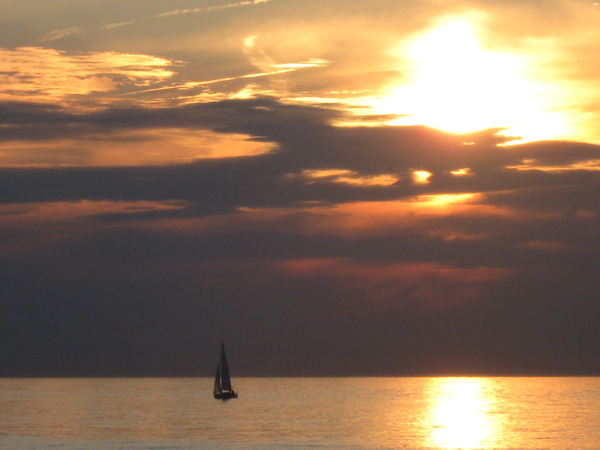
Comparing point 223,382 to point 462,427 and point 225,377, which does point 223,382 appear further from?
point 462,427

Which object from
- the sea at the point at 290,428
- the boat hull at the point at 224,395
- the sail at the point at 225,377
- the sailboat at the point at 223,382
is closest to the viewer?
the sea at the point at 290,428

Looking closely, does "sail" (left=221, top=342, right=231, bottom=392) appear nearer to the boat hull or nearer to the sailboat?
the sailboat

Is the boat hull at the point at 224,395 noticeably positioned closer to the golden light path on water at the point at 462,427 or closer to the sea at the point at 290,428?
the sea at the point at 290,428

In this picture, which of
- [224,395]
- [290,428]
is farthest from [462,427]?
[224,395]

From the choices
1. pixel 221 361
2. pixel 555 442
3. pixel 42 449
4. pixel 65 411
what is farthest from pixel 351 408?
pixel 42 449

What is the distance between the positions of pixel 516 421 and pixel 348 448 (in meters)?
59.5

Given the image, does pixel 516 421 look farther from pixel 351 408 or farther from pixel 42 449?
pixel 42 449

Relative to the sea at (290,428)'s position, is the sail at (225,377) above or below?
above

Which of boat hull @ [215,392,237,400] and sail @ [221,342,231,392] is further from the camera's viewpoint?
boat hull @ [215,392,237,400]

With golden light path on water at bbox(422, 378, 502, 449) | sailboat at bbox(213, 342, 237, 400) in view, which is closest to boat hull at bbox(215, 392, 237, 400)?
sailboat at bbox(213, 342, 237, 400)

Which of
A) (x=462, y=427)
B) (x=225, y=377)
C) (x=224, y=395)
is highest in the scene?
(x=225, y=377)

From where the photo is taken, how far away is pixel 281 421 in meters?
146

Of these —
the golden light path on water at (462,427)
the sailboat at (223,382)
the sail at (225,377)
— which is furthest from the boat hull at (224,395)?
the golden light path on water at (462,427)

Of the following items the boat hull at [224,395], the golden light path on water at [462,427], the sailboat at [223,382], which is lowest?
the golden light path on water at [462,427]
